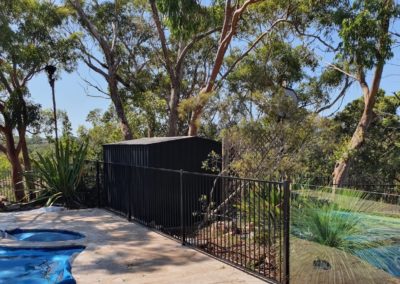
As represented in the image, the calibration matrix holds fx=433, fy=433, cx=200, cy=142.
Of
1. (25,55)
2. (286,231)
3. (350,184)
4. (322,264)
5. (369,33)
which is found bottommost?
(322,264)

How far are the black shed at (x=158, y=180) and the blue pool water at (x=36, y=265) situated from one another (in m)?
1.74

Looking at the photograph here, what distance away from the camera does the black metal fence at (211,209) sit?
487 cm

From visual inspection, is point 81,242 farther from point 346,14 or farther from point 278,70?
point 278,70

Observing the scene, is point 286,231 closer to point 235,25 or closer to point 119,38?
point 235,25

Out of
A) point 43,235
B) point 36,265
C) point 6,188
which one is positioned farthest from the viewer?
point 6,188

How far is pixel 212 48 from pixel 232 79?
4.78m

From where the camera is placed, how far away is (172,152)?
8.71 m

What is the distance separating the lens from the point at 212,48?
796 inches

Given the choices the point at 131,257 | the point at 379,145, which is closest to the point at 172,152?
the point at 131,257

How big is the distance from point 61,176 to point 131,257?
5079mm

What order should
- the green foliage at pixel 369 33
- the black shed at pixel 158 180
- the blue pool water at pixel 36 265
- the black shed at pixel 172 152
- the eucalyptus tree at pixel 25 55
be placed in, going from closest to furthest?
the blue pool water at pixel 36 265
the black shed at pixel 158 180
the green foliage at pixel 369 33
the black shed at pixel 172 152
the eucalyptus tree at pixel 25 55

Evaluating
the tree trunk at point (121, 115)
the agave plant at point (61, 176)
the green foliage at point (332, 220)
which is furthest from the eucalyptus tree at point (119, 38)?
the green foliage at point (332, 220)

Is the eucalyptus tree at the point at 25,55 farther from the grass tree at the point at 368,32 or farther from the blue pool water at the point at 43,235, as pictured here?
the grass tree at the point at 368,32

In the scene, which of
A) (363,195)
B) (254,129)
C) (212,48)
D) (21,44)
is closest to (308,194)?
(363,195)
